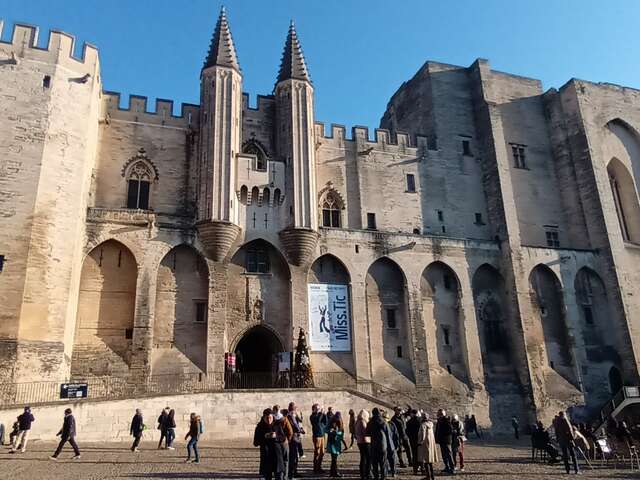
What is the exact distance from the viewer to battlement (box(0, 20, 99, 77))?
21.9 m

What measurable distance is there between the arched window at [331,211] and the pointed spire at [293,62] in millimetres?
5798

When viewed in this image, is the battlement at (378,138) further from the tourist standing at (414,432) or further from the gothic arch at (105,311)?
the tourist standing at (414,432)

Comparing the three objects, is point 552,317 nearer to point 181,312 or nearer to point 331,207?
point 331,207

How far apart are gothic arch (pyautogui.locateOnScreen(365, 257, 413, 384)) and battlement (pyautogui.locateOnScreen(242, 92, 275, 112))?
30.8 ft

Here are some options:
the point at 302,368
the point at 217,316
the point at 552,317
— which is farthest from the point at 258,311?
the point at 552,317

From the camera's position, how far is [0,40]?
2192cm

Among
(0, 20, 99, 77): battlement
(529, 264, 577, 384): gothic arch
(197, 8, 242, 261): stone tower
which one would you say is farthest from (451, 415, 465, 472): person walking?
(0, 20, 99, 77): battlement

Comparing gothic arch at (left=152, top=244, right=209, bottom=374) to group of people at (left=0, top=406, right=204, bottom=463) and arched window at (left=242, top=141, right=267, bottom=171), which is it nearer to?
arched window at (left=242, top=141, right=267, bottom=171)

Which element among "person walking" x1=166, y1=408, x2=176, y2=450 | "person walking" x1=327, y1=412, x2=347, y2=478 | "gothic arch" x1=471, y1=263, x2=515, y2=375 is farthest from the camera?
"gothic arch" x1=471, y1=263, x2=515, y2=375

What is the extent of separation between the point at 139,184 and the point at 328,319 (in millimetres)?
10239

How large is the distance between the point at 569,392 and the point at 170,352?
18.5m

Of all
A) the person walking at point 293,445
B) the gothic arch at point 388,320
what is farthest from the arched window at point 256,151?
the person walking at point 293,445

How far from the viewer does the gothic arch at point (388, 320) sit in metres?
25.4

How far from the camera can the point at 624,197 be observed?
33969mm
